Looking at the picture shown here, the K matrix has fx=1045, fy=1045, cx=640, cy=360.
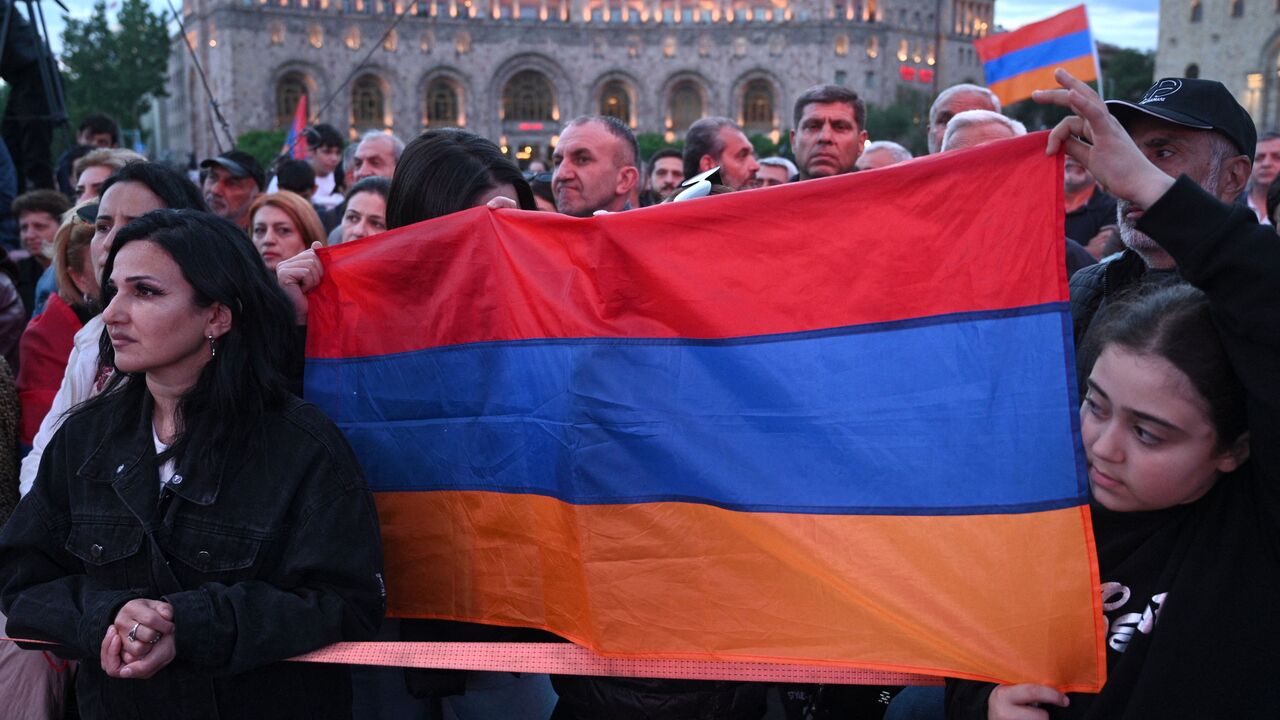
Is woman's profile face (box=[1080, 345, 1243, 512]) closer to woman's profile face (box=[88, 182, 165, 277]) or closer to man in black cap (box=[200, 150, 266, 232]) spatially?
woman's profile face (box=[88, 182, 165, 277])

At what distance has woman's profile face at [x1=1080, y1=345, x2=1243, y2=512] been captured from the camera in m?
1.93

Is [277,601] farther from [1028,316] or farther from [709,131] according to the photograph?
[709,131]

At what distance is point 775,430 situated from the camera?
237 centimetres

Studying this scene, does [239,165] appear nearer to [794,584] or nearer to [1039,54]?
[794,584]

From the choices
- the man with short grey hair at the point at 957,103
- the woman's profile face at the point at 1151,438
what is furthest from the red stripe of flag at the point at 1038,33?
the woman's profile face at the point at 1151,438

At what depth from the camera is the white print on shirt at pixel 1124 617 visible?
199 centimetres

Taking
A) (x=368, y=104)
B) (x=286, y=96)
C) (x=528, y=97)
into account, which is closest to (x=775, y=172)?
(x=368, y=104)

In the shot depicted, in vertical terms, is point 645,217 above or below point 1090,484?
above

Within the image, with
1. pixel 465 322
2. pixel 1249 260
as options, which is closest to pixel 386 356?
pixel 465 322

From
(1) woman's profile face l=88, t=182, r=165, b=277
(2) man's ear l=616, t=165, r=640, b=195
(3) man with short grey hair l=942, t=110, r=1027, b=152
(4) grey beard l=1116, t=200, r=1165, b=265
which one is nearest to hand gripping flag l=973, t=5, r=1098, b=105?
(3) man with short grey hair l=942, t=110, r=1027, b=152

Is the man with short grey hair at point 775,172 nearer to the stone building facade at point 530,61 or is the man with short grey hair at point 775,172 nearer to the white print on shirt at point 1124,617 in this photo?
the white print on shirt at point 1124,617

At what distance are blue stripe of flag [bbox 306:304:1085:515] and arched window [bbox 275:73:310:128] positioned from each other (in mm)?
59758

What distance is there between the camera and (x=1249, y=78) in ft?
142

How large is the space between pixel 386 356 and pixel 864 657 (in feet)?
5.15
